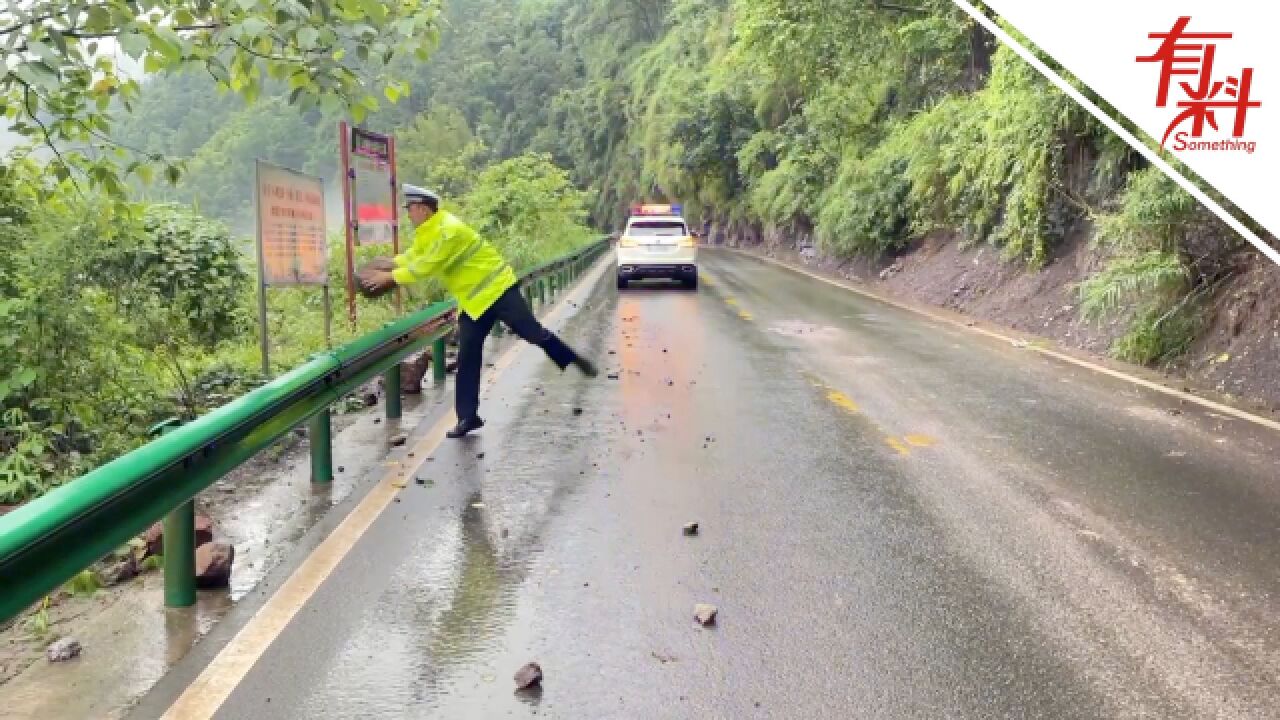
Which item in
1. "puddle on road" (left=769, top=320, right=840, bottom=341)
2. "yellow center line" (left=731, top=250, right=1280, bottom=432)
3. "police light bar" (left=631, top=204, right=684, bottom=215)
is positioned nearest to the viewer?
"yellow center line" (left=731, top=250, right=1280, bottom=432)

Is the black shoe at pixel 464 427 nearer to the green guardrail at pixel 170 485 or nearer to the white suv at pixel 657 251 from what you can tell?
the green guardrail at pixel 170 485

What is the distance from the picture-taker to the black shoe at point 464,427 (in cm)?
822

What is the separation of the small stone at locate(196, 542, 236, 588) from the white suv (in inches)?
769

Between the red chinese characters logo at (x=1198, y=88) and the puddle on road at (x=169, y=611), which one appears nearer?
the puddle on road at (x=169, y=611)

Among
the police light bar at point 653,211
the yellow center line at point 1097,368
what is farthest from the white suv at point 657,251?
the yellow center line at point 1097,368

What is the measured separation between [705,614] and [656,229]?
20.4 metres

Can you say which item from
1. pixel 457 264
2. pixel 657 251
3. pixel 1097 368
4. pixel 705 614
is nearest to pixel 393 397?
pixel 457 264

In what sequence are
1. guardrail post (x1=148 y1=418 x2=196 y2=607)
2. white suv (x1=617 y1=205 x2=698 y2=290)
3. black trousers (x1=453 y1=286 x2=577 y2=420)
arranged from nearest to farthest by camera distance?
guardrail post (x1=148 y1=418 x2=196 y2=607) < black trousers (x1=453 y1=286 x2=577 y2=420) < white suv (x1=617 y1=205 x2=698 y2=290)

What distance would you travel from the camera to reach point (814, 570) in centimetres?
516

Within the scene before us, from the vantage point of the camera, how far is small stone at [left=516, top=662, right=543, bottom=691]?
12.8 ft

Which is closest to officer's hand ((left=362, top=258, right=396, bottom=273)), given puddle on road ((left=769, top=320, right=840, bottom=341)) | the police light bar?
puddle on road ((left=769, top=320, right=840, bottom=341))

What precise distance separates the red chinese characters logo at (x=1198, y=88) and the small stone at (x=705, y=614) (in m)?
8.59

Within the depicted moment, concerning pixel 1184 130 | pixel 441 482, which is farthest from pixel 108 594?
pixel 1184 130

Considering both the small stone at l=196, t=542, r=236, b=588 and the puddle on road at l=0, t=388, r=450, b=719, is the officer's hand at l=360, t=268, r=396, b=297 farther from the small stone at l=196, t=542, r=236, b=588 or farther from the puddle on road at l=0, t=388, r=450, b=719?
the small stone at l=196, t=542, r=236, b=588
